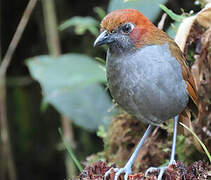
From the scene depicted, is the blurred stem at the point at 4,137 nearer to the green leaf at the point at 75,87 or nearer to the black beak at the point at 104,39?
the green leaf at the point at 75,87

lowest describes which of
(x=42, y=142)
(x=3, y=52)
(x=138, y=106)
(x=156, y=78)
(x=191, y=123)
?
(x=42, y=142)

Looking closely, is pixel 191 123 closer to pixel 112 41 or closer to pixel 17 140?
pixel 112 41

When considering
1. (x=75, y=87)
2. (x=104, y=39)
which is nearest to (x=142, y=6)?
(x=75, y=87)

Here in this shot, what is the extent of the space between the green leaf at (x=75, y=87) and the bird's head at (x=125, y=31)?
1054 millimetres

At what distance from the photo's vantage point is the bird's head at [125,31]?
9.43ft

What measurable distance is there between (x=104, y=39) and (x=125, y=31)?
0.50ft

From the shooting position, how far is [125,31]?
9.63 feet

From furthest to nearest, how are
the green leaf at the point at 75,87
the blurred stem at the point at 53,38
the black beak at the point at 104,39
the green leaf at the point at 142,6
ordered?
the blurred stem at the point at 53,38 → the green leaf at the point at 75,87 → the green leaf at the point at 142,6 → the black beak at the point at 104,39

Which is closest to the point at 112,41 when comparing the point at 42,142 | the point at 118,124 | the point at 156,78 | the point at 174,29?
the point at 156,78

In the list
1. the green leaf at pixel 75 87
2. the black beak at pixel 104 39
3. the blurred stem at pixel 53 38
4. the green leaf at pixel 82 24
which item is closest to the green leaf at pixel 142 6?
the green leaf at pixel 82 24

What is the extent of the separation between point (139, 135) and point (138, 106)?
89 cm

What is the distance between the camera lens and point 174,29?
3527mm

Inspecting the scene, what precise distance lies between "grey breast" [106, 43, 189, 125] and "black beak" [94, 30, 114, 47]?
134mm

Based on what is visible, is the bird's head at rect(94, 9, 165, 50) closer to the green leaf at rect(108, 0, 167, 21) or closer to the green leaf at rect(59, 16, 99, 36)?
the green leaf at rect(108, 0, 167, 21)
